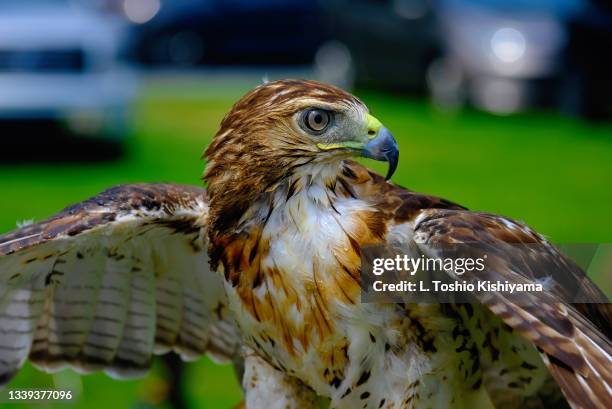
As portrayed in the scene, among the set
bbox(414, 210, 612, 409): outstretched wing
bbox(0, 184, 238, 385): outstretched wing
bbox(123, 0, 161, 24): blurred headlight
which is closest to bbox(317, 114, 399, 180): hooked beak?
bbox(414, 210, 612, 409): outstretched wing

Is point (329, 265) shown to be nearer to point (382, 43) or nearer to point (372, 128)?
point (372, 128)

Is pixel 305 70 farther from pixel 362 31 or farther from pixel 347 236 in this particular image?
pixel 347 236

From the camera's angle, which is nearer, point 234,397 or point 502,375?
point 502,375

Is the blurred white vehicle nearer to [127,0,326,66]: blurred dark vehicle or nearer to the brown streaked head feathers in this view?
[127,0,326,66]: blurred dark vehicle

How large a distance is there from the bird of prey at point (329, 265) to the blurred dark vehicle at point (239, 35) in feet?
55.2

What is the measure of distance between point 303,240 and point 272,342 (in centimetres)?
45

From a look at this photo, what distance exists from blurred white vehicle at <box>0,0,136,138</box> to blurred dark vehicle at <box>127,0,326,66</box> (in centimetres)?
631

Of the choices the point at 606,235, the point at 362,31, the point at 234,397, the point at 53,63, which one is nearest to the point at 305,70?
the point at 362,31

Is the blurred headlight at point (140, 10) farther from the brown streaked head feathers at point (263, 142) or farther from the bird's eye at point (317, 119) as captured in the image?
the bird's eye at point (317, 119)

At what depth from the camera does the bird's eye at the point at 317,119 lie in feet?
15.0

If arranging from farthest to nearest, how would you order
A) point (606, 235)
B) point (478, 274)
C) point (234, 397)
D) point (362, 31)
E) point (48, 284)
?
point (362, 31) < point (606, 235) < point (234, 397) < point (48, 284) < point (478, 274)

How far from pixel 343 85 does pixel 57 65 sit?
7.21 m

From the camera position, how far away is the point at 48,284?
5426mm

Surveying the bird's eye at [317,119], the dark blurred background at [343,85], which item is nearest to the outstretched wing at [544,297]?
the bird's eye at [317,119]
